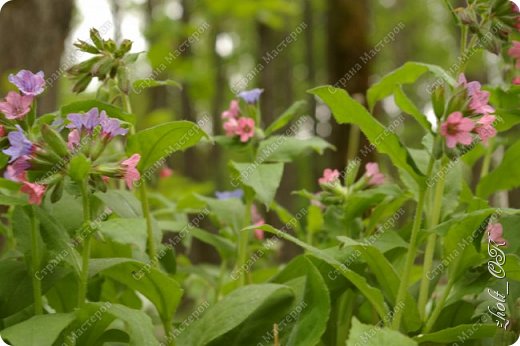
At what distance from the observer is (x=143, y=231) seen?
1213mm

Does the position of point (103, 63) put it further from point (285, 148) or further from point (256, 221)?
point (256, 221)

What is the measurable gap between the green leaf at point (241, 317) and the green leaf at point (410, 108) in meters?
0.43

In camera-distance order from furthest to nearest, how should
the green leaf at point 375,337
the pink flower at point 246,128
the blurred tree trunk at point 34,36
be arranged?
the blurred tree trunk at point 34,36 → the pink flower at point 246,128 → the green leaf at point 375,337

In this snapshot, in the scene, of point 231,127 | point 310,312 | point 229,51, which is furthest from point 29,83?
point 229,51

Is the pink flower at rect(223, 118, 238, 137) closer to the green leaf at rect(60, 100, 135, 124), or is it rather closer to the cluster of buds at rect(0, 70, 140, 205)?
the green leaf at rect(60, 100, 135, 124)

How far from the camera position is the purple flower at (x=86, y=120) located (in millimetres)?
1264

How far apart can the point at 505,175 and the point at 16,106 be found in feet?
3.69

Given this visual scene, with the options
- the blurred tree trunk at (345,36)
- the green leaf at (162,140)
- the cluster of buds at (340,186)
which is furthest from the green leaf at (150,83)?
the blurred tree trunk at (345,36)

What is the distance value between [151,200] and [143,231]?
961mm

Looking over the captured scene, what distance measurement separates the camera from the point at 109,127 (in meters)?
1.27

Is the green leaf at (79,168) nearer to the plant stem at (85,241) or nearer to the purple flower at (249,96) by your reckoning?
the plant stem at (85,241)

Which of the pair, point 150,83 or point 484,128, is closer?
point 484,128

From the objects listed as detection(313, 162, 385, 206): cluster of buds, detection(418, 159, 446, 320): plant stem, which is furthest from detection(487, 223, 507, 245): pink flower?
detection(313, 162, 385, 206): cluster of buds

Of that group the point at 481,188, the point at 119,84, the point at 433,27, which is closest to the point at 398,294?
the point at 481,188
